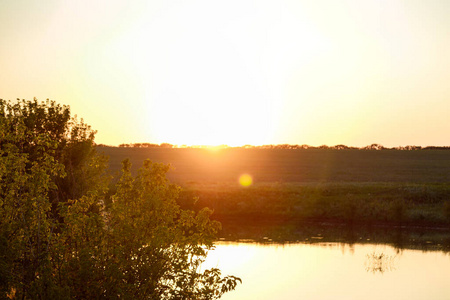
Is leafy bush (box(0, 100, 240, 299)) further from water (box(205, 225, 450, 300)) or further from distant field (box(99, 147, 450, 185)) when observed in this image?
distant field (box(99, 147, 450, 185))

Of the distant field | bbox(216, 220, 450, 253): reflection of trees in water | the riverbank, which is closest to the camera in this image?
bbox(216, 220, 450, 253): reflection of trees in water

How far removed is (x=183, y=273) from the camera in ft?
46.4

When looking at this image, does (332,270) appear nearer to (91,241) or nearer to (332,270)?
(332,270)

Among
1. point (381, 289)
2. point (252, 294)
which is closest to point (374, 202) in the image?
point (381, 289)

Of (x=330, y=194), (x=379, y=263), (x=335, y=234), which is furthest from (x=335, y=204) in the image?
(x=379, y=263)

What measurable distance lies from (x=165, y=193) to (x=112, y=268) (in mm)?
2743

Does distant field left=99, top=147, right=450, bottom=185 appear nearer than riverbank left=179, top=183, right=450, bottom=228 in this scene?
No

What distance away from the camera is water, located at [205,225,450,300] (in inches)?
1176

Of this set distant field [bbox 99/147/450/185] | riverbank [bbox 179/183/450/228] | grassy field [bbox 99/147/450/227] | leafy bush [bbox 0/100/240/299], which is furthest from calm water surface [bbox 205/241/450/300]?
distant field [bbox 99/147/450/185]

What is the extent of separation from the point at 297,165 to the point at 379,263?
73.7 metres

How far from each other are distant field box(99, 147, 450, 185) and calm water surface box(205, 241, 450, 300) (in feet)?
119

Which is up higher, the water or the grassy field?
the grassy field

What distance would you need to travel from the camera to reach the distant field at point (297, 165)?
294 feet

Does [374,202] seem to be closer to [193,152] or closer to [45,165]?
[45,165]
